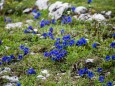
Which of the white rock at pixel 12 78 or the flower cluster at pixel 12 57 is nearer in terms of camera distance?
the white rock at pixel 12 78

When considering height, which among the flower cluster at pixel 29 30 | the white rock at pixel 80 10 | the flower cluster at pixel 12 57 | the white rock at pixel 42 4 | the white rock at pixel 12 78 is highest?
the white rock at pixel 42 4

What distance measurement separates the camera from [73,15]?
446 inches

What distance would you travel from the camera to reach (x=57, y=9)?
11695mm

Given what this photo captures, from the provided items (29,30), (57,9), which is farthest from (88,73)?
(57,9)

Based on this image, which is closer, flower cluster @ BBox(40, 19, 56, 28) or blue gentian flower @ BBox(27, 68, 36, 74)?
blue gentian flower @ BBox(27, 68, 36, 74)

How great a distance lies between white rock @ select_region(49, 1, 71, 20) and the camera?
11.4 metres

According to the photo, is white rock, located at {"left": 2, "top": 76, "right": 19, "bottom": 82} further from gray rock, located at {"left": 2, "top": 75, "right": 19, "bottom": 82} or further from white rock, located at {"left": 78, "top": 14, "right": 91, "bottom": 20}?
white rock, located at {"left": 78, "top": 14, "right": 91, "bottom": 20}

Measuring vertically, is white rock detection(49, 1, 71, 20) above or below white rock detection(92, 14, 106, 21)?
above

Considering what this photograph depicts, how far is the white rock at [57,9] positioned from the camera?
37.3ft

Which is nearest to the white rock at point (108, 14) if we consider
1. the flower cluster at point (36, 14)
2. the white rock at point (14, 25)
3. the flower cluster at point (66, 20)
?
the flower cluster at point (66, 20)

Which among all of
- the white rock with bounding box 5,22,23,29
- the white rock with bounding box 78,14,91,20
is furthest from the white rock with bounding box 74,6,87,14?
the white rock with bounding box 5,22,23,29

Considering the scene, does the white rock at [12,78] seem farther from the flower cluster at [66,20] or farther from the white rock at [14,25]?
the white rock at [14,25]

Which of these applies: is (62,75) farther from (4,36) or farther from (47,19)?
(47,19)

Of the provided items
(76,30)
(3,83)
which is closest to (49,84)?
(3,83)
